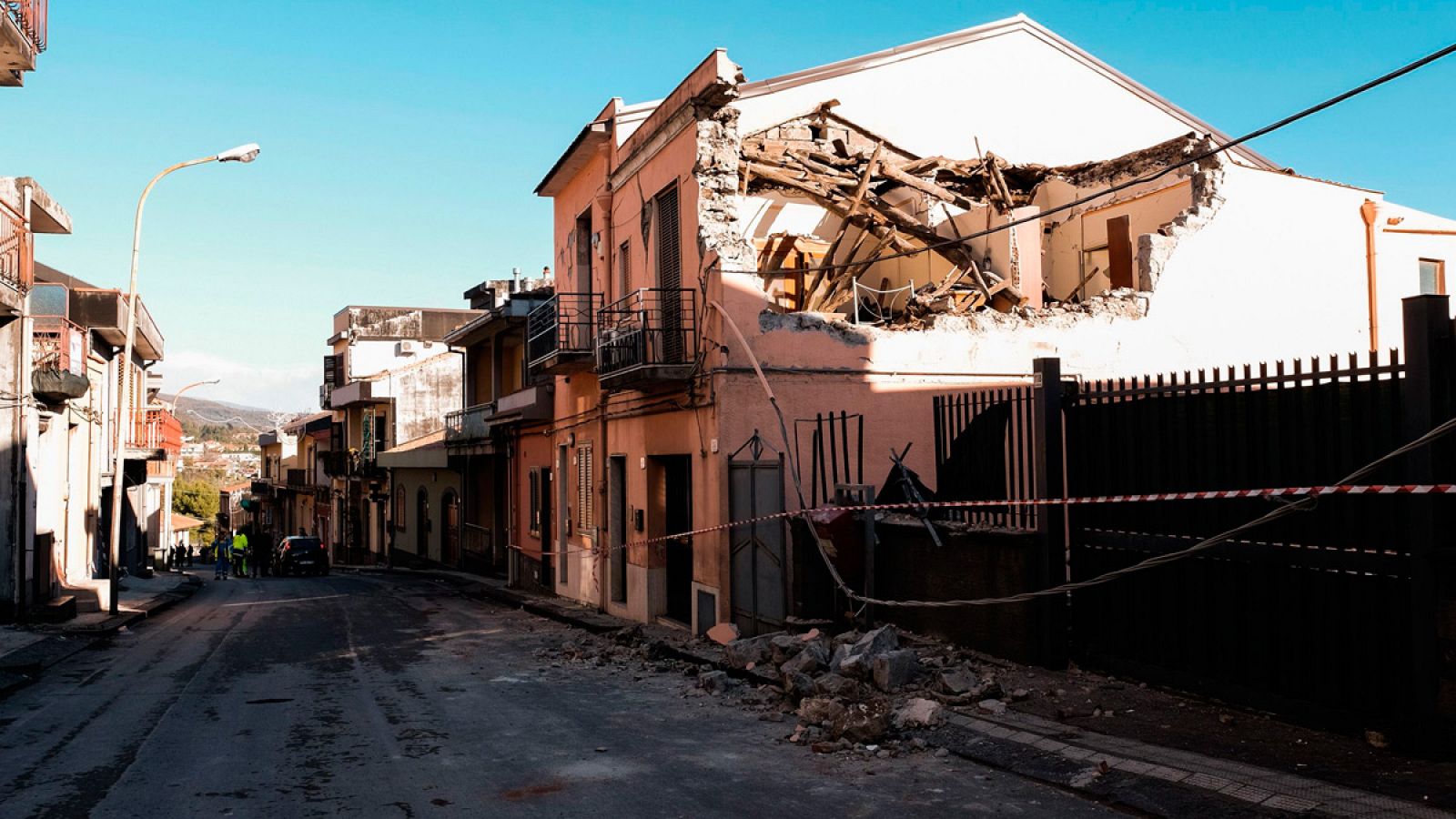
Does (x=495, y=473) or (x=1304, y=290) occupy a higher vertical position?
(x=1304, y=290)

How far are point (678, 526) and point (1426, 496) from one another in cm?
1184

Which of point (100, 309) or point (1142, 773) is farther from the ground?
point (100, 309)

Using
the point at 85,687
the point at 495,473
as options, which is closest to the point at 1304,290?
the point at 85,687

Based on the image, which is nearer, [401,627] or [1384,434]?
[1384,434]

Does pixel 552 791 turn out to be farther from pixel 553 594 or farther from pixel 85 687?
pixel 553 594

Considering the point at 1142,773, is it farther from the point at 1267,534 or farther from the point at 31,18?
the point at 31,18

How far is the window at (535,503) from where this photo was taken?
2459 centimetres

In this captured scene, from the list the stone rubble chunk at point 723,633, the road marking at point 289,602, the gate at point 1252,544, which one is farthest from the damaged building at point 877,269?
the road marking at point 289,602

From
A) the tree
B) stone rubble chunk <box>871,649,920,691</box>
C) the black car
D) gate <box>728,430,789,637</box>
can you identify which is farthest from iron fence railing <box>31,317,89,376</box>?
the tree

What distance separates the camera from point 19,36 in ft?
48.8

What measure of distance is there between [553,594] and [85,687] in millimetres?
11663

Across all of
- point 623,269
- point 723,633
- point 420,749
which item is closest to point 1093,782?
point 420,749

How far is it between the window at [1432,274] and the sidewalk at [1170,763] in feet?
38.9

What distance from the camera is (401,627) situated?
57.8 feet
